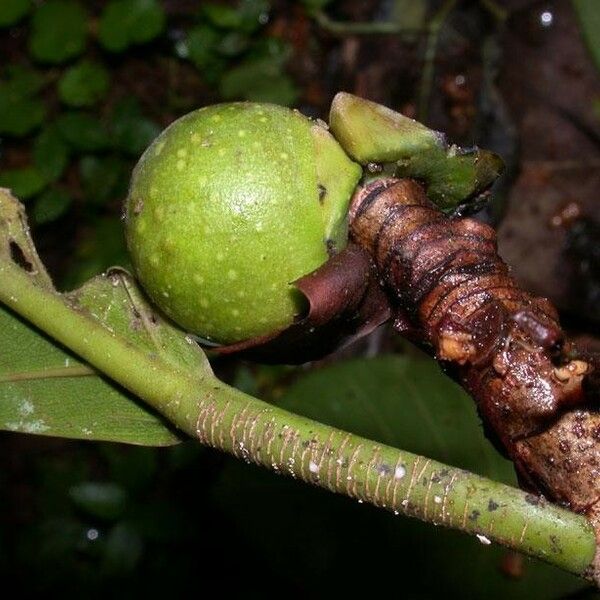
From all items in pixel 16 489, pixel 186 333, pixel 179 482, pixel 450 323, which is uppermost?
pixel 450 323

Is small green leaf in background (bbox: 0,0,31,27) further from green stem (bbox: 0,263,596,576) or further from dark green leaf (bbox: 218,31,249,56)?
green stem (bbox: 0,263,596,576)

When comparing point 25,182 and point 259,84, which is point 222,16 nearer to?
point 259,84

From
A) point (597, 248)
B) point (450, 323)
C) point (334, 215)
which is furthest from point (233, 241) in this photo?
point (597, 248)

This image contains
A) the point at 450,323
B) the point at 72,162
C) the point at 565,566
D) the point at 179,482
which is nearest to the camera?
the point at 565,566

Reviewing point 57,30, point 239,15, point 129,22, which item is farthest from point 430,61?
point 57,30

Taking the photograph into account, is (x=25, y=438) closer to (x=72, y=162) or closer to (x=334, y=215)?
(x=72, y=162)

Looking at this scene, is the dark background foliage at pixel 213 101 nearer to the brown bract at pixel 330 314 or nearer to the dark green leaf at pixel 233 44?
the dark green leaf at pixel 233 44

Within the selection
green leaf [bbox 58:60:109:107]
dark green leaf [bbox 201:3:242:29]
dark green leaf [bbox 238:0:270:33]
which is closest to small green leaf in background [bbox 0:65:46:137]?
green leaf [bbox 58:60:109:107]

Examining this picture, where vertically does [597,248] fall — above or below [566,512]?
below
